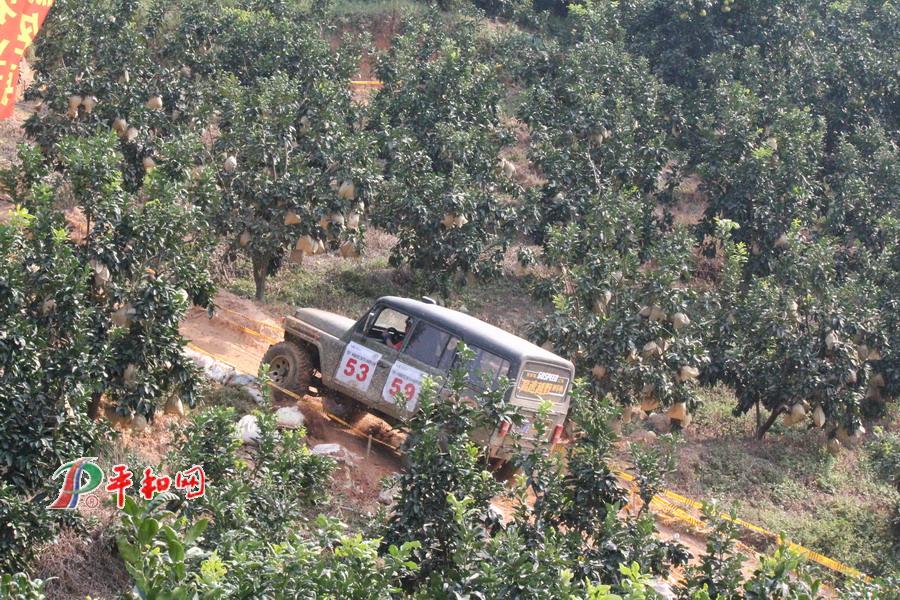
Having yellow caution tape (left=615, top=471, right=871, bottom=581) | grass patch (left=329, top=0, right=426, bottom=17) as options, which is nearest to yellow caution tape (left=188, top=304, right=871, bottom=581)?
yellow caution tape (left=615, top=471, right=871, bottom=581)

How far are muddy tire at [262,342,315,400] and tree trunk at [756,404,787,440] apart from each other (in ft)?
24.6

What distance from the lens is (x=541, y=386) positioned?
12.4 meters

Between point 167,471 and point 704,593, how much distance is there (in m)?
4.86

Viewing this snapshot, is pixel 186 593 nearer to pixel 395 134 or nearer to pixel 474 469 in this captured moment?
pixel 474 469

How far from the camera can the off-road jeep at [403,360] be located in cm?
1209

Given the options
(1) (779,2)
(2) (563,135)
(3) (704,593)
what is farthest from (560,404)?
(1) (779,2)

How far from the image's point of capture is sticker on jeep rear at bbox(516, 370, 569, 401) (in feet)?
39.8

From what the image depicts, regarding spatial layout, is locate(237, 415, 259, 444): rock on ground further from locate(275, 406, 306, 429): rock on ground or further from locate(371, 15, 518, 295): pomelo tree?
locate(371, 15, 518, 295): pomelo tree

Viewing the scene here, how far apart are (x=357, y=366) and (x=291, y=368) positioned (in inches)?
42.0

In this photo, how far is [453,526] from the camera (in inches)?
331

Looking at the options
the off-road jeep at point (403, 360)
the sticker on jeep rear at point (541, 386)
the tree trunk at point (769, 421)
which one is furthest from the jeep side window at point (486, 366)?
the tree trunk at point (769, 421)

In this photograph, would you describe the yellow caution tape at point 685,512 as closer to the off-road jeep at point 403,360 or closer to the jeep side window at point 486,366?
the off-road jeep at point 403,360

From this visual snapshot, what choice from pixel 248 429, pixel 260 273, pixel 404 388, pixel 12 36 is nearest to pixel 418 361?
pixel 404 388

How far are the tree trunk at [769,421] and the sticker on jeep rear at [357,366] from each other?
283 inches
